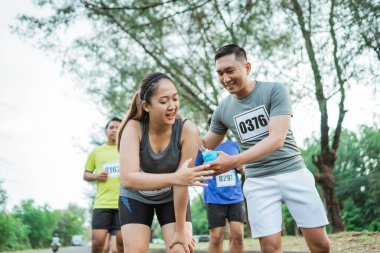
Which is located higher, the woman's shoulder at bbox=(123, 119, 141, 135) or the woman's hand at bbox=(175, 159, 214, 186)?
the woman's shoulder at bbox=(123, 119, 141, 135)

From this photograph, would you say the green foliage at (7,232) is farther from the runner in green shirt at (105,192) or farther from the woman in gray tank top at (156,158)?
the woman in gray tank top at (156,158)

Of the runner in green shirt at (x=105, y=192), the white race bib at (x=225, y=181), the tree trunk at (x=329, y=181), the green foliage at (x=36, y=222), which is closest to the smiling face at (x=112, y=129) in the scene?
the runner in green shirt at (x=105, y=192)

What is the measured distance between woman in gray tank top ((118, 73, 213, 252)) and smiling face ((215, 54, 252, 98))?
563 mm

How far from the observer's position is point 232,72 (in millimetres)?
4184

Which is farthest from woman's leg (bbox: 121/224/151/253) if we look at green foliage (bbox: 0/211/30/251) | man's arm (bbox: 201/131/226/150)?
green foliage (bbox: 0/211/30/251)

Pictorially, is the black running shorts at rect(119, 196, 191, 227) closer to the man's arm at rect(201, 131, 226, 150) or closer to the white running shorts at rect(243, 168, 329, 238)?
the white running shorts at rect(243, 168, 329, 238)

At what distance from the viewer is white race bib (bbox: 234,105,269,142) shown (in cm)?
423

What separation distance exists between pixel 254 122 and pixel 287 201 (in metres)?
0.72

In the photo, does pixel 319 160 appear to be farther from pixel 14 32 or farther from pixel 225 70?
pixel 225 70

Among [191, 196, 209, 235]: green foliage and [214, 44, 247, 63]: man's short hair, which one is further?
[191, 196, 209, 235]: green foliage

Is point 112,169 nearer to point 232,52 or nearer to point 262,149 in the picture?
point 232,52

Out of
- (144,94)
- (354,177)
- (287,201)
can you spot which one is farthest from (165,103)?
(354,177)

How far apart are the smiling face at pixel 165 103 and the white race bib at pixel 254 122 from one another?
32.6 inches

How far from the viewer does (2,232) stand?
21922 millimetres
